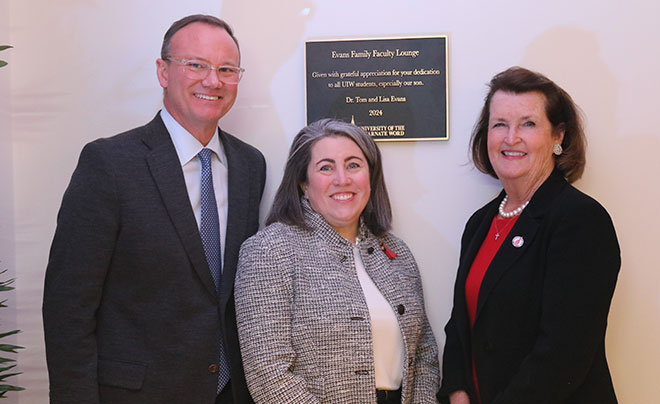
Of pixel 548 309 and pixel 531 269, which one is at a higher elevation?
pixel 531 269

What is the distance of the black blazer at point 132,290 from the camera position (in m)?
2.30

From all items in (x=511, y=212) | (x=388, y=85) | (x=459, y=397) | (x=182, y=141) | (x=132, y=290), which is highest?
(x=388, y=85)

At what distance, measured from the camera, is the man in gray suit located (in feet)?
7.58

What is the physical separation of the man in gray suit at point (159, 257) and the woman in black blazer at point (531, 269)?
37.9 inches

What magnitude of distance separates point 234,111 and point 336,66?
0.55m

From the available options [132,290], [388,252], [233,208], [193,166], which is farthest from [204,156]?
[388,252]

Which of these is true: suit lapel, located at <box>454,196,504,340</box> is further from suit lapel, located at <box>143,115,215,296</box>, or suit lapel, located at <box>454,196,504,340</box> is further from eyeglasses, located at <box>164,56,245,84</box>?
eyeglasses, located at <box>164,56,245,84</box>

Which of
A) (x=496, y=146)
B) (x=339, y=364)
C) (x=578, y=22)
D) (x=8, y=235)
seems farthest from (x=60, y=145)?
(x=578, y=22)

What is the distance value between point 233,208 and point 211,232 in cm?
15

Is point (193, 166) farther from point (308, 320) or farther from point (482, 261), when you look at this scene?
point (482, 261)

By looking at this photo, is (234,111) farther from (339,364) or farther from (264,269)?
(339,364)

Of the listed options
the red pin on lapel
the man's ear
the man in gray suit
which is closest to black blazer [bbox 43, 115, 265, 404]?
the man in gray suit

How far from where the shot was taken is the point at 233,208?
2674 mm

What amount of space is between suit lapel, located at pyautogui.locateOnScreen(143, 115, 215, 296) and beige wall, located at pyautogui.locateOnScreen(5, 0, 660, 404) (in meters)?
0.70
